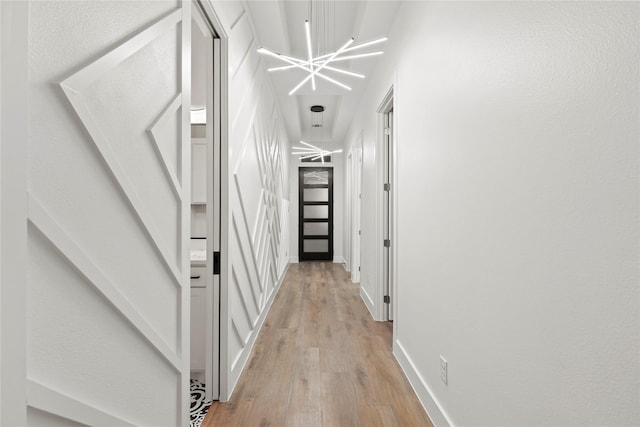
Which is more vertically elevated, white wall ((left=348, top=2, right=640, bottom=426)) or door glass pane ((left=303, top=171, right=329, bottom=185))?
door glass pane ((left=303, top=171, right=329, bottom=185))

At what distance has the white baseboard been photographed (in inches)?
66.3

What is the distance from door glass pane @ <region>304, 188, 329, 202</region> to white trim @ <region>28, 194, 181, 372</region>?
21.4ft

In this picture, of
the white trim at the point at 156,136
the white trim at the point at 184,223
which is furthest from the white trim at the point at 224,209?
the white trim at the point at 156,136

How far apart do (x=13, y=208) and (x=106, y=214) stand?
0.28 metres

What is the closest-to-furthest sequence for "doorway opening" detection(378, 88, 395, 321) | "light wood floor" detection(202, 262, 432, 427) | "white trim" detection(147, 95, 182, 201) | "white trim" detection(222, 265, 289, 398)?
"white trim" detection(147, 95, 182, 201), "light wood floor" detection(202, 262, 432, 427), "white trim" detection(222, 265, 289, 398), "doorway opening" detection(378, 88, 395, 321)

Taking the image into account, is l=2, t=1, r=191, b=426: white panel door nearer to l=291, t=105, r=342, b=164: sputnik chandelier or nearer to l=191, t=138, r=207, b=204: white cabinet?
l=191, t=138, r=207, b=204: white cabinet

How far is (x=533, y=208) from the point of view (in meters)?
1.02

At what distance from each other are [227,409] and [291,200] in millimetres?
5840

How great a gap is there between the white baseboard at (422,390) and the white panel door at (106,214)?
124 centimetres

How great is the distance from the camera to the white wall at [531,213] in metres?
0.75

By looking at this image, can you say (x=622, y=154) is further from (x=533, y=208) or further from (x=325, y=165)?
(x=325, y=165)

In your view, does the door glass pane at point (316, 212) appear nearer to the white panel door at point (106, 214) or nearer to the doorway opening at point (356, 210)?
the doorway opening at point (356, 210)

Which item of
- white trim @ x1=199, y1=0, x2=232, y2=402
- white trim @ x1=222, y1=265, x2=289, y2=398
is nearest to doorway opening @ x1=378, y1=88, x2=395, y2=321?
white trim @ x1=222, y1=265, x2=289, y2=398

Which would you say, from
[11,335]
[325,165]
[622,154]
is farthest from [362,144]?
[11,335]
